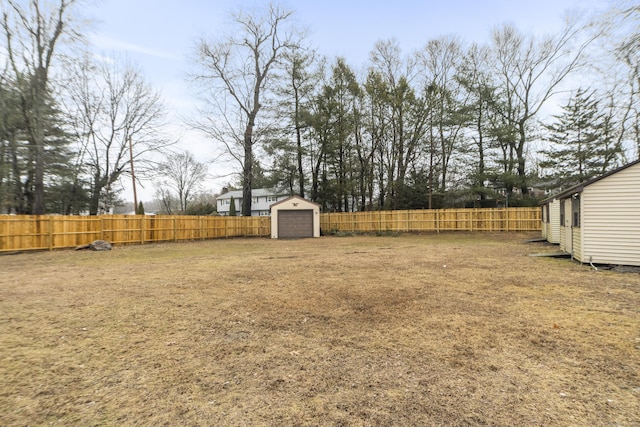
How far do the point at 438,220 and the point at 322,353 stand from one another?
19.9m

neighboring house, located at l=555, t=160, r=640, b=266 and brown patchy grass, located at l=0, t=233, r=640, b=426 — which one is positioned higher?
neighboring house, located at l=555, t=160, r=640, b=266

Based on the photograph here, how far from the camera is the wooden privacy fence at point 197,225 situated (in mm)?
12426

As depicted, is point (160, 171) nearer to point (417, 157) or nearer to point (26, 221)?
point (26, 221)

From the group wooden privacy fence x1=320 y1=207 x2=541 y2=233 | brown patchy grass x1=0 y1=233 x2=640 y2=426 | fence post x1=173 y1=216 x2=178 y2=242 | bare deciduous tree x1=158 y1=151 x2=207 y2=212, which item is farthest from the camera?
bare deciduous tree x1=158 y1=151 x2=207 y2=212

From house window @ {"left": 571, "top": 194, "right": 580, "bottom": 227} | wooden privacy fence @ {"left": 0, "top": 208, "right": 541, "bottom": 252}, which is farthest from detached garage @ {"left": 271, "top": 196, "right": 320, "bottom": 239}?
house window @ {"left": 571, "top": 194, "right": 580, "bottom": 227}

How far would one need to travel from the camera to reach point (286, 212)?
2128 cm

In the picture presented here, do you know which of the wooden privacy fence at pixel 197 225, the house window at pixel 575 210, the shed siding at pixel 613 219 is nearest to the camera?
the shed siding at pixel 613 219

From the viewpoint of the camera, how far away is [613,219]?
756 cm

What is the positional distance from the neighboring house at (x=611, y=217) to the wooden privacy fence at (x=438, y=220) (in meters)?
12.6

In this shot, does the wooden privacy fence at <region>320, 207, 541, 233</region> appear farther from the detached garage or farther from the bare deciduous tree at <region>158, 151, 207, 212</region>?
the bare deciduous tree at <region>158, 151, 207, 212</region>

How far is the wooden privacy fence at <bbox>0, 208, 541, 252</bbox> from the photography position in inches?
489

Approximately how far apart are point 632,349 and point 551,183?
25630 mm

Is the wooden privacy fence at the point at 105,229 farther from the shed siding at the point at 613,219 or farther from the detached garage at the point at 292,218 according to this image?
the shed siding at the point at 613,219

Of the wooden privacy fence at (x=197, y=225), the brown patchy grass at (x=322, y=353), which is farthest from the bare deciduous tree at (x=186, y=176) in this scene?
the brown patchy grass at (x=322, y=353)
